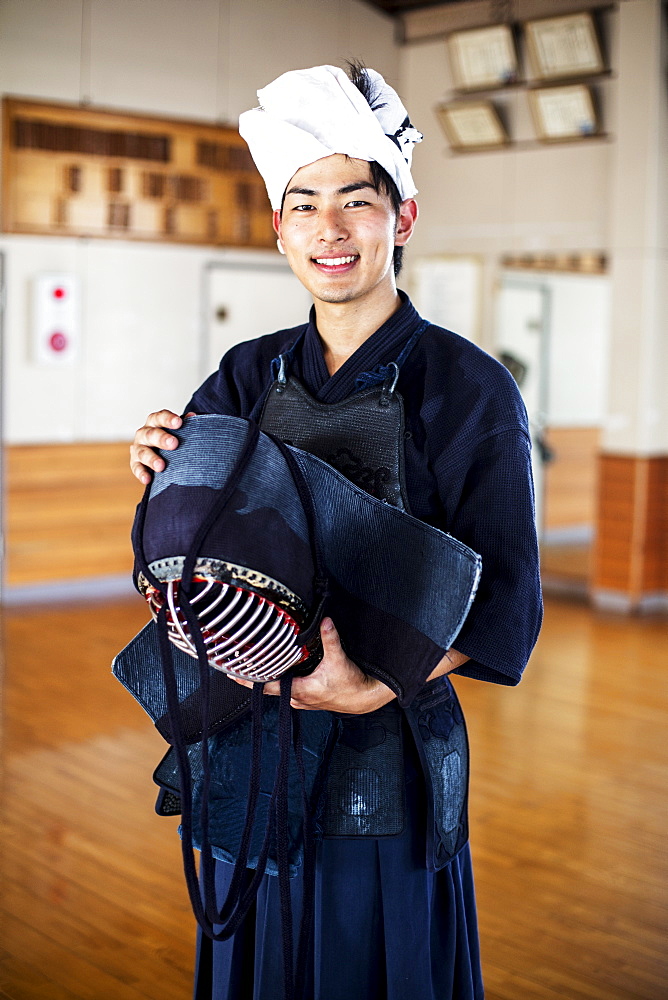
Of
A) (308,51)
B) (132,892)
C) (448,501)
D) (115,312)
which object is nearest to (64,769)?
(132,892)

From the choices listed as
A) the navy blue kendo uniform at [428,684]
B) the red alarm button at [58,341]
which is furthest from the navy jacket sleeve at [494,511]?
the red alarm button at [58,341]

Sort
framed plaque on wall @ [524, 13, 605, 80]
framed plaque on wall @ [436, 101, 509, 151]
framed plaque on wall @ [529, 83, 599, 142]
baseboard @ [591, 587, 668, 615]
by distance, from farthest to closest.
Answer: framed plaque on wall @ [436, 101, 509, 151], baseboard @ [591, 587, 668, 615], framed plaque on wall @ [529, 83, 599, 142], framed plaque on wall @ [524, 13, 605, 80]

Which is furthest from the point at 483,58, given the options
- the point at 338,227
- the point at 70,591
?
the point at 338,227

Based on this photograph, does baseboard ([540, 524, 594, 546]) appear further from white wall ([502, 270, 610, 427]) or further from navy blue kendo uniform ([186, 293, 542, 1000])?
navy blue kendo uniform ([186, 293, 542, 1000])

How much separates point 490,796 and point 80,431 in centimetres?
324

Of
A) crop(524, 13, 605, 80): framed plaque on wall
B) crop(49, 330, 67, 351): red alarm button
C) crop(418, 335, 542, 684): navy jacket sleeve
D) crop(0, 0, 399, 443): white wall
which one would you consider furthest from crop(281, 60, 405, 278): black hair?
crop(524, 13, 605, 80): framed plaque on wall

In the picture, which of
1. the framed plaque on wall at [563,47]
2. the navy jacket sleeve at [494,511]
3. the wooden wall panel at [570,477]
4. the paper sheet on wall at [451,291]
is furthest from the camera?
the paper sheet on wall at [451,291]

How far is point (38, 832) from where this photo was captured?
9.41ft

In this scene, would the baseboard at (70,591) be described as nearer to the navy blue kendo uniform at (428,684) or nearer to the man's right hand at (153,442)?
the navy blue kendo uniform at (428,684)

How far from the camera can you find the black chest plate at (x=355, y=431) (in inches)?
49.0

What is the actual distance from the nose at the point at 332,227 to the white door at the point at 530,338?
4613mm

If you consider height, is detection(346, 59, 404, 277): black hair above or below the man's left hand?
above

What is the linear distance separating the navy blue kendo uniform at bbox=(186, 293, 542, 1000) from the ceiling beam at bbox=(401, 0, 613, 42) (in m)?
3.85

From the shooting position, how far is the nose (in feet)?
4.05
